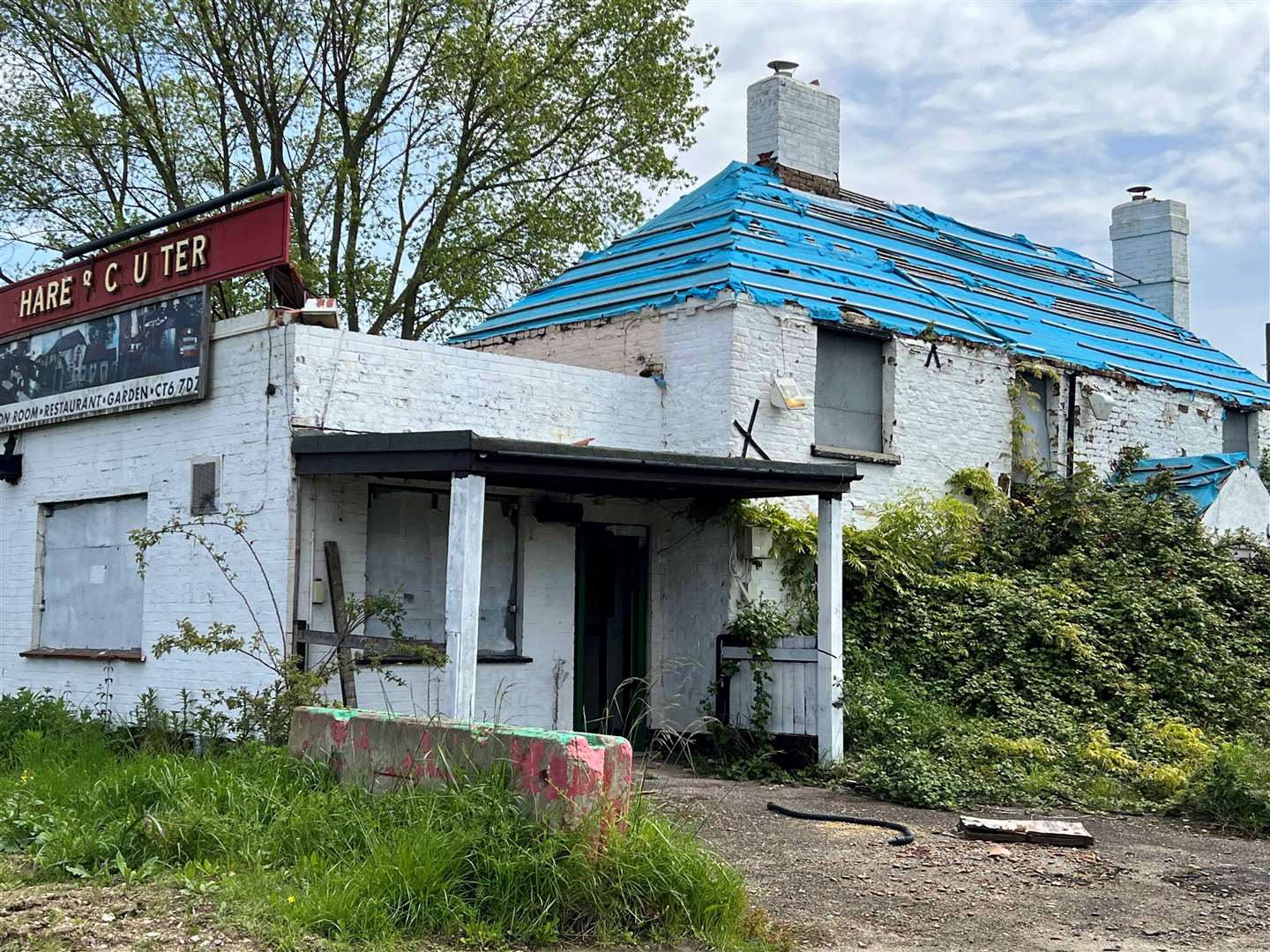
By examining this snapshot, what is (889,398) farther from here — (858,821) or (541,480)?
(858,821)

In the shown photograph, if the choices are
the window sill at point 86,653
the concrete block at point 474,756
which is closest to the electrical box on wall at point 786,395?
the window sill at point 86,653

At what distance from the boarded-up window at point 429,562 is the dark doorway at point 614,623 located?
963mm

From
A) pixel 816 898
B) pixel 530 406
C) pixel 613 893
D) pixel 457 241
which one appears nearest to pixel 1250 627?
pixel 530 406

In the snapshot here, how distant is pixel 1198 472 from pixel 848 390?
5.09 meters

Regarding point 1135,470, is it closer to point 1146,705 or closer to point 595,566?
point 1146,705

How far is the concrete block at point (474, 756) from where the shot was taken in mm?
6289

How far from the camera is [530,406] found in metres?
12.2

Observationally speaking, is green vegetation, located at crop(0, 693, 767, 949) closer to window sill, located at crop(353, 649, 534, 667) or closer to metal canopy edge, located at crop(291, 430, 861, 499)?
window sill, located at crop(353, 649, 534, 667)

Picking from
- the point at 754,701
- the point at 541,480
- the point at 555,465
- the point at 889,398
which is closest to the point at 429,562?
the point at 541,480

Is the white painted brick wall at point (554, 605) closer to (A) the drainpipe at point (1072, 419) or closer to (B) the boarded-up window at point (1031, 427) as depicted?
(B) the boarded-up window at point (1031, 427)

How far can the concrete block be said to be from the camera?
6.29 meters

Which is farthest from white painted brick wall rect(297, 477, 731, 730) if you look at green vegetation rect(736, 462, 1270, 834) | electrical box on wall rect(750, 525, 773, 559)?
green vegetation rect(736, 462, 1270, 834)

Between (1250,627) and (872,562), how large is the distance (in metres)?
4.29

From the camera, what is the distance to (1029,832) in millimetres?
8562
